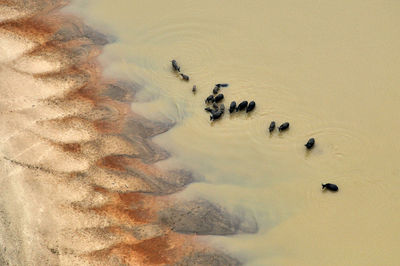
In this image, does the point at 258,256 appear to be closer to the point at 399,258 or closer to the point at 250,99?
the point at 399,258

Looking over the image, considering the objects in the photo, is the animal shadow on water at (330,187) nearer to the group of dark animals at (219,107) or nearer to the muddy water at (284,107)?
the muddy water at (284,107)

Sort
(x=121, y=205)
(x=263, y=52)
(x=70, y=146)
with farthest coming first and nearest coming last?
1. (x=263, y=52)
2. (x=70, y=146)
3. (x=121, y=205)

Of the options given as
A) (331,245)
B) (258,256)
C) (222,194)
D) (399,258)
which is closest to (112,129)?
(222,194)

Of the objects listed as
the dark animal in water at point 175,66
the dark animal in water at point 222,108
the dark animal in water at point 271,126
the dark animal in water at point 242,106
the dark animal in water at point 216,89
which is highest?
the dark animal in water at point 175,66

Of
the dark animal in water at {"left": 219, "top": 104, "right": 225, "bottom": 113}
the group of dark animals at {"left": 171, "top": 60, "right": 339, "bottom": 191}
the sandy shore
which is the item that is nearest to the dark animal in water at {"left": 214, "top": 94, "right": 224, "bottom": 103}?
the group of dark animals at {"left": 171, "top": 60, "right": 339, "bottom": 191}

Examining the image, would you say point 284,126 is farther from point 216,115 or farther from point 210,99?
point 210,99

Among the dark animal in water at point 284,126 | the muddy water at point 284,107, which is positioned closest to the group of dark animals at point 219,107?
the muddy water at point 284,107

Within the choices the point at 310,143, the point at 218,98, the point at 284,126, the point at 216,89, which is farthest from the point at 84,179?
the point at 310,143
